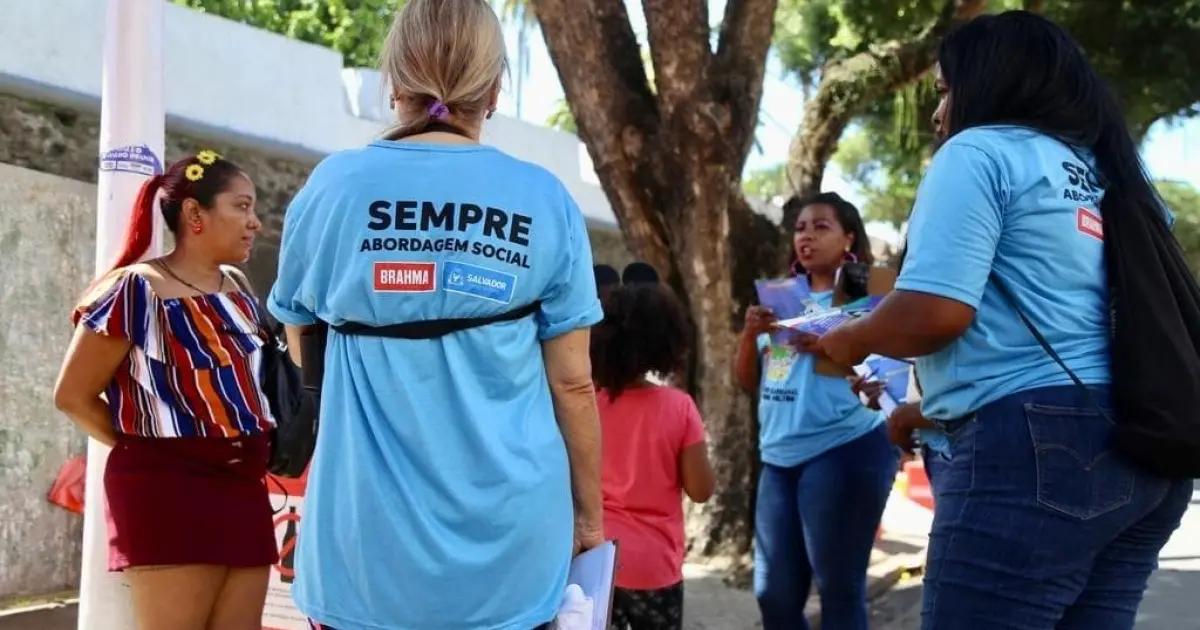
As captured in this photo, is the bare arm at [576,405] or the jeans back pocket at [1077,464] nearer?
the jeans back pocket at [1077,464]

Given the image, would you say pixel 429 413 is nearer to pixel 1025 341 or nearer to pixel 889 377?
pixel 1025 341

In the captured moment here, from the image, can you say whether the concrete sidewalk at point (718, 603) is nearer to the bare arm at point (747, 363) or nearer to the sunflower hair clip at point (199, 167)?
the bare arm at point (747, 363)

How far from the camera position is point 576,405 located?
236 centimetres

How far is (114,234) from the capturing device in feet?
12.9

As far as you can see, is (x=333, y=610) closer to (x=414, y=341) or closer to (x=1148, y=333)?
(x=414, y=341)

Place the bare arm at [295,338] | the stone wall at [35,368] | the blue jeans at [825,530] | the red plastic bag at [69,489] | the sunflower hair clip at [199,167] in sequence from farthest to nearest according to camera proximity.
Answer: the red plastic bag at [69,489], the stone wall at [35,368], the blue jeans at [825,530], the sunflower hair clip at [199,167], the bare arm at [295,338]

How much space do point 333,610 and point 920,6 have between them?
11082mm

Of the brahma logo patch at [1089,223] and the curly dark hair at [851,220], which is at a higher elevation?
the curly dark hair at [851,220]

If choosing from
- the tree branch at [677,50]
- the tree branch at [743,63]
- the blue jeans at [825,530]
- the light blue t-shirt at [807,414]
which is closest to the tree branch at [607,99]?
the tree branch at [677,50]

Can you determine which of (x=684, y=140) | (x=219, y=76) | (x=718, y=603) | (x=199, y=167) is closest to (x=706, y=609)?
(x=718, y=603)

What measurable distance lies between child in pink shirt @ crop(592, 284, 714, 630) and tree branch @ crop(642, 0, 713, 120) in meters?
3.02

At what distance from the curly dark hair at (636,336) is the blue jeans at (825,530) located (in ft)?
2.99

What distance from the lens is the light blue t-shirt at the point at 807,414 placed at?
448 cm

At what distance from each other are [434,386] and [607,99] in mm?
4811
